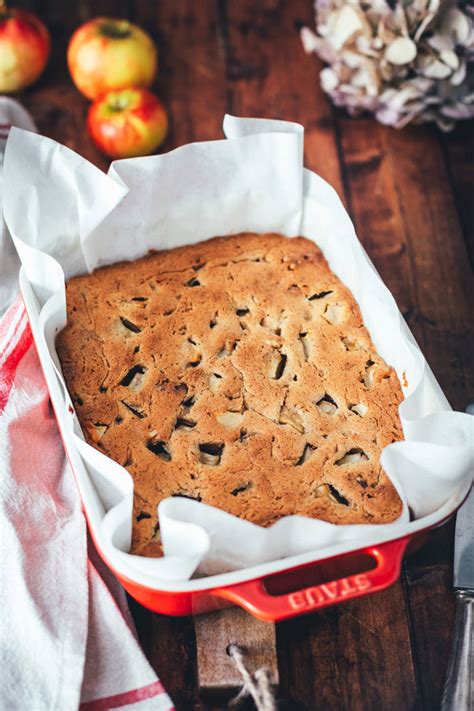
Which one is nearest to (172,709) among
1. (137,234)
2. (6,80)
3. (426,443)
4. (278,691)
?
(278,691)

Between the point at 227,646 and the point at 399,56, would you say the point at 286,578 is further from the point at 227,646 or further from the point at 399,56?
the point at 399,56

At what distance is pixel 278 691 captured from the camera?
1385 millimetres

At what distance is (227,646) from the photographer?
55.4 inches

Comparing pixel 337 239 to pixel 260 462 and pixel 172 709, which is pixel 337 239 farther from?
pixel 172 709

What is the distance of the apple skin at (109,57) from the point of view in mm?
2203

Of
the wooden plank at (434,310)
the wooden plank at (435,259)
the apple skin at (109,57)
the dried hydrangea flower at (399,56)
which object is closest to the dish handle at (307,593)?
the wooden plank at (434,310)

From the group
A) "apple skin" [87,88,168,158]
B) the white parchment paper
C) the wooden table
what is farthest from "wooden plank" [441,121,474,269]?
"apple skin" [87,88,168,158]

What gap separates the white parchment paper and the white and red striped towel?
0.38ft

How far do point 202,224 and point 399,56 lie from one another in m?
0.65

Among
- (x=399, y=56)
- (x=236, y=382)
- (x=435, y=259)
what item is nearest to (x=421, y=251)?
(x=435, y=259)

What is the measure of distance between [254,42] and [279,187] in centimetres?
83

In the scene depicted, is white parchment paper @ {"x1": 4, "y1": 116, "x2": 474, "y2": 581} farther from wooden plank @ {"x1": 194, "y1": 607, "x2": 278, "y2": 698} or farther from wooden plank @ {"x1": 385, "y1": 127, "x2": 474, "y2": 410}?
wooden plank @ {"x1": 385, "y1": 127, "x2": 474, "y2": 410}

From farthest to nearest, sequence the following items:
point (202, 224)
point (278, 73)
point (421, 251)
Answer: point (278, 73) < point (421, 251) < point (202, 224)

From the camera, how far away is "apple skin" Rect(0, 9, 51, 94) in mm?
2229
